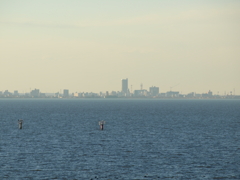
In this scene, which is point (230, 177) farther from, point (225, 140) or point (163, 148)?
point (225, 140)

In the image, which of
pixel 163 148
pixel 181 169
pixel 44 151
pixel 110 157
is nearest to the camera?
pixel 181 169

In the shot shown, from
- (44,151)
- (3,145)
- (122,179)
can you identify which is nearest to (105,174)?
(122,179)

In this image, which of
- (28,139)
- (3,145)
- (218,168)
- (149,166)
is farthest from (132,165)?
(28,139)

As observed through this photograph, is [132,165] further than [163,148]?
No

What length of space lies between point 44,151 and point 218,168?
27.2 m

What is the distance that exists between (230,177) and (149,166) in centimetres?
1066

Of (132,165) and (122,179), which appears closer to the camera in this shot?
(122,179)

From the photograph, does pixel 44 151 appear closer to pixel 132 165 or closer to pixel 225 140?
pixel 132 165

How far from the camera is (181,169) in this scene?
5069cm

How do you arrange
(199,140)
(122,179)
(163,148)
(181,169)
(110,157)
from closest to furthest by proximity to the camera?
(122,179) < (181,169) < (110,157) < (163,148) < (199,140)

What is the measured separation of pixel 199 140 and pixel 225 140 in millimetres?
5107

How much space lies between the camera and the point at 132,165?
53.2 meters

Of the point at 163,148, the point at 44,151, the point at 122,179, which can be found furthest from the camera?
the point at 163,148

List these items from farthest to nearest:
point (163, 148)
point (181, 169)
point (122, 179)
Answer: point (163, 148) < point (181, 169) < point (122, 179)
